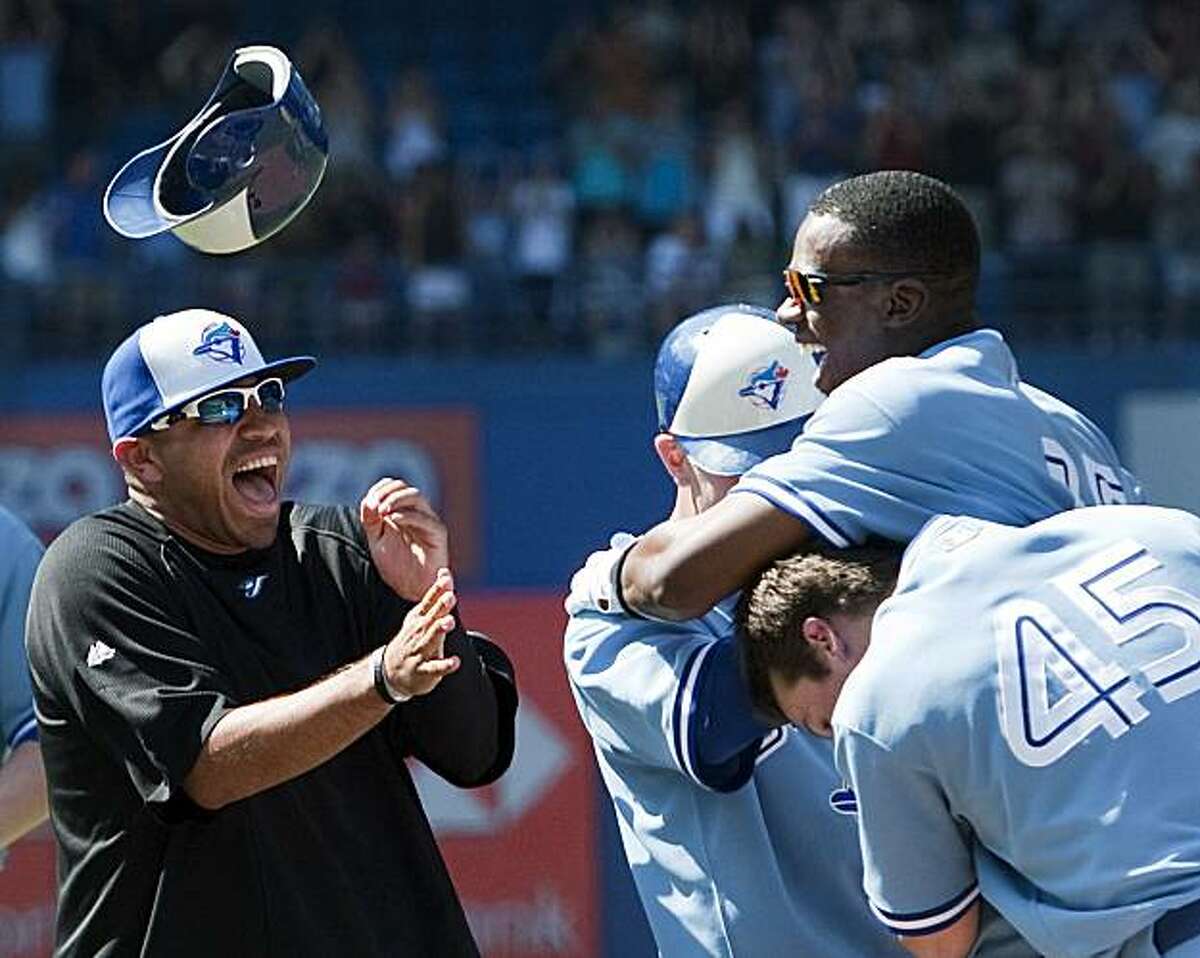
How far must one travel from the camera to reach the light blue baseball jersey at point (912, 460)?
9.73ft

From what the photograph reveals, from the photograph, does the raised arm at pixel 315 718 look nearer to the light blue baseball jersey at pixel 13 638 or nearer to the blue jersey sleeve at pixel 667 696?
the blue jersey sleeve at pixel 667 696

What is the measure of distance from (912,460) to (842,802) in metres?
0.67

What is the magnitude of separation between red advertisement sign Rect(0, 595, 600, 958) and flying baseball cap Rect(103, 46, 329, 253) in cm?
611

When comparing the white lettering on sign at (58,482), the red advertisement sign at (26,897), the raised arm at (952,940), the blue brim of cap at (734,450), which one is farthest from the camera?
the white lettering on sign at (58,482)

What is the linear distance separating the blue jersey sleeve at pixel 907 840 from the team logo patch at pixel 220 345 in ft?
4.28

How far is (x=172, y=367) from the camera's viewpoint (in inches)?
141

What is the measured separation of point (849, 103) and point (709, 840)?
39.9ft

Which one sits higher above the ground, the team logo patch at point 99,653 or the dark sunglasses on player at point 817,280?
the dark sunglasses on player at point 817,280

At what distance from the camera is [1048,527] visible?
278 centimetres

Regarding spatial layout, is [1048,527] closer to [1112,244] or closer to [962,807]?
[962,807]

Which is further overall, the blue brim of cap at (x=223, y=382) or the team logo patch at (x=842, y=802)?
the blue brim of cap at (x=223, y=382)

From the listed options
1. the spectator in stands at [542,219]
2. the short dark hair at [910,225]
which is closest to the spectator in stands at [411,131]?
the spectator in stands at [542,219]

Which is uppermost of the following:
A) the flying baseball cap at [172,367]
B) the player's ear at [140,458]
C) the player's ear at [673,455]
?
the flying baseball cap at [172,367]

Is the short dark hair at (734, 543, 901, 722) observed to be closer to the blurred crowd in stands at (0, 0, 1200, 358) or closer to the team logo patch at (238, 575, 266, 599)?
the team logo patch at (238, 575, 266, 599)
